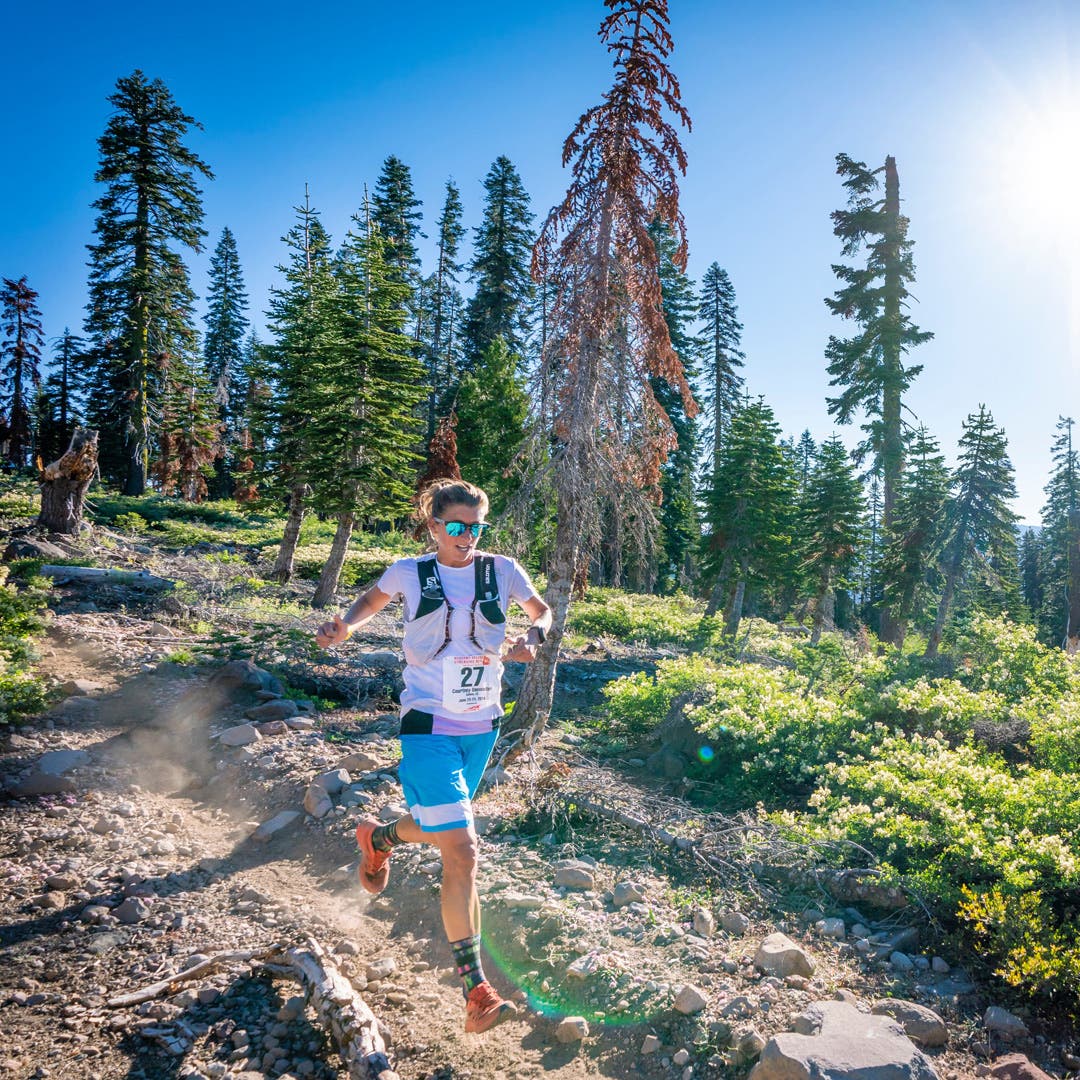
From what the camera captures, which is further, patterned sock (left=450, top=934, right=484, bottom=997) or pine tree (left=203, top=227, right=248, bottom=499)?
pine tree (left=203, top=227, right=248, bottom=499)

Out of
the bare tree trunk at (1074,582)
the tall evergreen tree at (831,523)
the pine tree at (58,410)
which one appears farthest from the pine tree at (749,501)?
the pine tree at (58,410)

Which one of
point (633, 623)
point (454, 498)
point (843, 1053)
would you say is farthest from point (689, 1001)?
point (633, 623)

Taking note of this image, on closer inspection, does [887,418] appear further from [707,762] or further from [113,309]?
[113,309]

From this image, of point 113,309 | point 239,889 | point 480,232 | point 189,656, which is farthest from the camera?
point 480,232

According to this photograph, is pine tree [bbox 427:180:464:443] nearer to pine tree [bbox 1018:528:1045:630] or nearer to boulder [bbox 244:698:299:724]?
boulder [bbox 244:698:299:724]

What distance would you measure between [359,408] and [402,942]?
13.3 meters

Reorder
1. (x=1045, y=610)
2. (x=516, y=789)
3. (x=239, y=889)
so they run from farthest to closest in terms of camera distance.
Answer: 1. (x=1045, y=610)
2. (x=516, y=789)
3. (x=239, y=889)

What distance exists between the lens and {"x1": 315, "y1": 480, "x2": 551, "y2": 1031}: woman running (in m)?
3.16

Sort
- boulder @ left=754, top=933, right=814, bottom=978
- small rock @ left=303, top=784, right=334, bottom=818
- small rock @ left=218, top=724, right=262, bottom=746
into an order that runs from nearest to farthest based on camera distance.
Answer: boulder @ left=754, top=933, right=814, bottom=978
small rock @ left=303, top=784, right=334, bottom=818
small rock @ left=218, top=724, right=262, bottom=746

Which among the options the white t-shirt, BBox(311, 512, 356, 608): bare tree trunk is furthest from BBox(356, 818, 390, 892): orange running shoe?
BBox(311, 512, 356, 608): bare tree trunk

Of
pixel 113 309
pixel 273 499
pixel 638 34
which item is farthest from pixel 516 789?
pixel 113 309

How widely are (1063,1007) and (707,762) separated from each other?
14.1 feet

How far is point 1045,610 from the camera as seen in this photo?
4288cm

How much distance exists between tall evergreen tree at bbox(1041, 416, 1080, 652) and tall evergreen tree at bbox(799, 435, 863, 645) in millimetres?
22193
